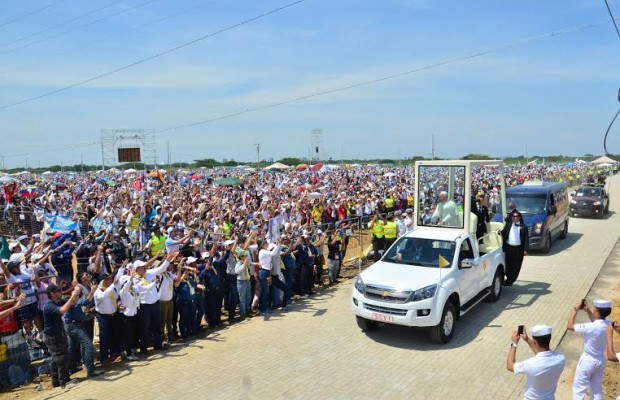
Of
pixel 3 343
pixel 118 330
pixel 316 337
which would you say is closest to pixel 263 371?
pixel 316 337

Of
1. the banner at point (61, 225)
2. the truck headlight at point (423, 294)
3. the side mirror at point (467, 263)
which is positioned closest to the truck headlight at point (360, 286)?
the truck headlight at point (423, 294)

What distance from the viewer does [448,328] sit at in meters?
8.62

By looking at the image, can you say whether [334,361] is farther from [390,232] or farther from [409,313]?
[390,232]

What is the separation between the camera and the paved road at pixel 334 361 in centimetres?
689

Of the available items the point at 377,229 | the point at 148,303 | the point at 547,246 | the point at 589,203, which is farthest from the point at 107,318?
the point at 589,203

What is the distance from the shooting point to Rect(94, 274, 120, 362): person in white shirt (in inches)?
309

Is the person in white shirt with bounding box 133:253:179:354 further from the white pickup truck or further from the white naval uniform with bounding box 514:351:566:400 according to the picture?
the white naval uniform with bounding box 514:351:566:400

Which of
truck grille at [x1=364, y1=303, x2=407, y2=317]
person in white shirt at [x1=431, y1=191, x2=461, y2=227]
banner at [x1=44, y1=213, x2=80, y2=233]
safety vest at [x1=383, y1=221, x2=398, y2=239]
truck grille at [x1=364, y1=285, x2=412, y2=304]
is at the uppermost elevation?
person in white shirt at [x1=431, y1=191, x2=461, y2=227]

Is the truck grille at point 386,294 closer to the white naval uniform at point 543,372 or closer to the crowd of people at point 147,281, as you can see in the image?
the crowd of people at point 147,281

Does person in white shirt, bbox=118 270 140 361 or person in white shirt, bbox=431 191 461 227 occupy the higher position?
person in white shirt, bbox=431 191 461 227

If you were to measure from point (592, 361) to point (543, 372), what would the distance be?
51.6 inches

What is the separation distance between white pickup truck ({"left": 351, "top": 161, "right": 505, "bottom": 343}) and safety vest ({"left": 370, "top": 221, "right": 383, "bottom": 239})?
9.17ft

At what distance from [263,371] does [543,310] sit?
6.30 metres

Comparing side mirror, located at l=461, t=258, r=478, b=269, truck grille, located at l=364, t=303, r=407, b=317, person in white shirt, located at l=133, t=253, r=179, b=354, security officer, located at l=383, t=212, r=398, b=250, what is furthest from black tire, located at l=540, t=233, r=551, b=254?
person in white shirt, located at l=133, t=253, r=179, b=354
